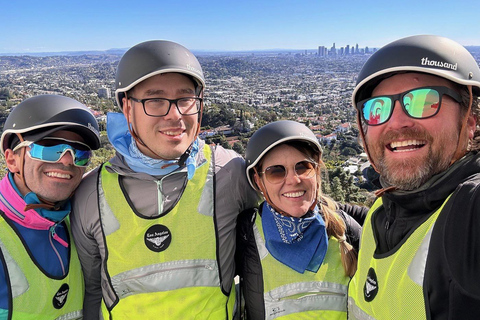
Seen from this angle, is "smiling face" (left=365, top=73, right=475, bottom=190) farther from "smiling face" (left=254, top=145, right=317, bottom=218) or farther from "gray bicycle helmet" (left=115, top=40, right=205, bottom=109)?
"gray bicycle helmet" (left=115, top=40, right=205, bottom=109)

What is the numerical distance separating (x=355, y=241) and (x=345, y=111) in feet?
311

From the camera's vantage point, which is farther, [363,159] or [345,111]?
[345,111]

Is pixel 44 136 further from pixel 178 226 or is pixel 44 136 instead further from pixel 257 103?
pixel 257 103

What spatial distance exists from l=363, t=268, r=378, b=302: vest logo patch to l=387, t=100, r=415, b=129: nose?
811mm

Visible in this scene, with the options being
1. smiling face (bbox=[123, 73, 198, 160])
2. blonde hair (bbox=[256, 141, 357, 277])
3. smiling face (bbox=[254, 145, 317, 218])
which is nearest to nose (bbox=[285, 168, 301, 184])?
smiling face (bbox=[254, 145, 317, 218])

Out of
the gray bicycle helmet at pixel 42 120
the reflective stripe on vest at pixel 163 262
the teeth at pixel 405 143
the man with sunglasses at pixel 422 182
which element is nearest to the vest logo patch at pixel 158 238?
the reflective stripe on vest at pixel 163 262

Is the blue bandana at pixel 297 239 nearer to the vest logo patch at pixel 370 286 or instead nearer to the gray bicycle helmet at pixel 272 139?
the gray bicycle helmet at pixel 272 139

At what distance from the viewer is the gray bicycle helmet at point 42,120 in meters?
2.35

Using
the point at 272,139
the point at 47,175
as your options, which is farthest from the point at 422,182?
the point at 47,175

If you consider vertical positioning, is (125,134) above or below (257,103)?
above

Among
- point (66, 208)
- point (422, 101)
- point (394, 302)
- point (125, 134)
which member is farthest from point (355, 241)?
point (66, 208)

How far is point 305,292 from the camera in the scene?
223 cm

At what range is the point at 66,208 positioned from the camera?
2420 millimetres

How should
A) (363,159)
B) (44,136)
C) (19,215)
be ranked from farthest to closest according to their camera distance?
(363,159)
(44,136)
(19,215)
